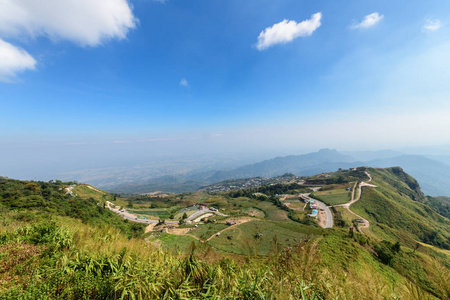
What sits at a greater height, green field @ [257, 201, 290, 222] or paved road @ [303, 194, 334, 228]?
paved road @ [303, 194, 334, 228]

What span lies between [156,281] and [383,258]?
115ft

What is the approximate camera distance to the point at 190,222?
1800 inches

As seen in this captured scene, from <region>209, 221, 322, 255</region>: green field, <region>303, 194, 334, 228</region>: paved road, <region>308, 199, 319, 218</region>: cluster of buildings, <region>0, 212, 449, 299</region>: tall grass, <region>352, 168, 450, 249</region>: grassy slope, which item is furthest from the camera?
<region>308, 199, 319, 218</region>: cluster of buildings

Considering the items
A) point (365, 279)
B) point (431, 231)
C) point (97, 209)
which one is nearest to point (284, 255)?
point (365, 279)

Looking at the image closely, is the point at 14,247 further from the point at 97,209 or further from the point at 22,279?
the point at 97,209

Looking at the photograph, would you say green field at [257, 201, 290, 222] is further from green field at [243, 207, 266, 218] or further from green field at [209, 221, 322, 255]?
green field at [209, 221, 322, 255]

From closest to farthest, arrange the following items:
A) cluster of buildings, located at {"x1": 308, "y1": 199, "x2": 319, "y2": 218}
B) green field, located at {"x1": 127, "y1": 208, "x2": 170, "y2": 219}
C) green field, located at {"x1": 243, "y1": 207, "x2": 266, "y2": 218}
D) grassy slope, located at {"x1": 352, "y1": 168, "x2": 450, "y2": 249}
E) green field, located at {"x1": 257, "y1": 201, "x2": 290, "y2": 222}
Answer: grassy slope, located at {"x1": 352, "y1": 168, "x2": 450, "y2": 249} < cluster of buildings, located at {"x1": 308, "y1": 199, "x2": 319, "y2": 218} < green field, located at {"x1": 257, "y1": 201, "x2": 290, "y2": 222} < green field, located at {"x1": 127, "y1": 208, "x2": 170, "y2": 219} < green field, located at {"x1": 243, "y1": 207, "x2": 266, "y2": 218}

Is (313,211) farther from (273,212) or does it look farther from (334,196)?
(334,196)

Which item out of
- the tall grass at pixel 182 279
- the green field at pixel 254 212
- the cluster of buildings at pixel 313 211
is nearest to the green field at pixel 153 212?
the green field at pixel 254 212

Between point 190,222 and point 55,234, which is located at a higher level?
point 55,234

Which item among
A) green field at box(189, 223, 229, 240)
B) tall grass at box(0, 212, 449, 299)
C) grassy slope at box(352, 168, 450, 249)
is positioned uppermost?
tall grass at box(0, 212, 449, 299)

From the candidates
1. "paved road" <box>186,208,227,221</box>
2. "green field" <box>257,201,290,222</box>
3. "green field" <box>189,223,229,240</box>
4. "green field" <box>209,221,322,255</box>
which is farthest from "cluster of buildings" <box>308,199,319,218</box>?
"green field" <box>189,223,229,240</box>

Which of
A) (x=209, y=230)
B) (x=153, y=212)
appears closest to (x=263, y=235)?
(x=209, y=230)

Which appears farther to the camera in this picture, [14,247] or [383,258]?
[383,258]
